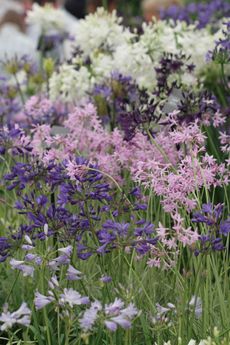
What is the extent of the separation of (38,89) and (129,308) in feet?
9.53

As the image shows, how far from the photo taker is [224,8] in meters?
5.20

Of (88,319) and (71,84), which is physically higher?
(71,84)

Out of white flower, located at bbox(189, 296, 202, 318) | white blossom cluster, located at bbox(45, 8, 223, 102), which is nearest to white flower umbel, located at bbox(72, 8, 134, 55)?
white blossom cluster, located at bbox(45, 8, 223, 102)

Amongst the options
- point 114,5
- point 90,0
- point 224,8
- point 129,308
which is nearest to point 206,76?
point 224,8

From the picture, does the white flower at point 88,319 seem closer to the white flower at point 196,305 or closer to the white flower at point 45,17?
the white flower at point 196,305

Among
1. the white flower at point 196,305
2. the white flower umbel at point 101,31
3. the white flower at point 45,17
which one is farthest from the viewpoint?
the white flower at point 45,17

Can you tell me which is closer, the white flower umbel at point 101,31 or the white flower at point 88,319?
the white flower at point 88,319

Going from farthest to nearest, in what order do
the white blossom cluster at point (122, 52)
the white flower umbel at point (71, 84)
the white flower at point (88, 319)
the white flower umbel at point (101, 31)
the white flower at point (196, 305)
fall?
the white flower umbel at point (101, 31) < the white flower umbel at point (71, 84) < the white blossom cluster at point (122, 52) < the white flower at point (196, 305) < the white flower at point (88, 319)

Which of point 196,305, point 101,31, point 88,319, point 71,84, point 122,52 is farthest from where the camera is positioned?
point 101,31

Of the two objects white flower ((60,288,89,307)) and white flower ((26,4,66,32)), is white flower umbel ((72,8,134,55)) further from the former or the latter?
white flower ((60,288,89,307))

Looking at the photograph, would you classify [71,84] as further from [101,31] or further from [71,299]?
[71,299]

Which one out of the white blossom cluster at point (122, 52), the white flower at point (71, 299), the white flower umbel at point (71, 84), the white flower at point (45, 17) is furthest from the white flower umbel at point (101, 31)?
the white flower at point (71, 299)

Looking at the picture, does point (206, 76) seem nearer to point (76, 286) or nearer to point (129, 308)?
point (76, 286)

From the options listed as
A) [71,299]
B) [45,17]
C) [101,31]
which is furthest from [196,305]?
[45,17]
